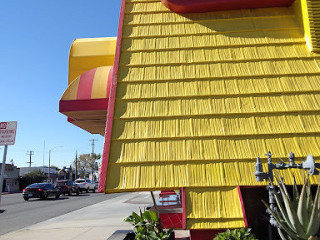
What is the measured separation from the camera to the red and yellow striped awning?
607 centimetres

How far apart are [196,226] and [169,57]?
3526 millimetres

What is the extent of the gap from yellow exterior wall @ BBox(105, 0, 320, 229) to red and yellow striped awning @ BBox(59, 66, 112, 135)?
0.61m

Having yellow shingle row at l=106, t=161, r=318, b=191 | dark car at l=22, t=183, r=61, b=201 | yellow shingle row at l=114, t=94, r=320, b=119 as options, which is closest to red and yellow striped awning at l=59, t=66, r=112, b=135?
yellow shingle row at l=114, t=94, r=320, b=119

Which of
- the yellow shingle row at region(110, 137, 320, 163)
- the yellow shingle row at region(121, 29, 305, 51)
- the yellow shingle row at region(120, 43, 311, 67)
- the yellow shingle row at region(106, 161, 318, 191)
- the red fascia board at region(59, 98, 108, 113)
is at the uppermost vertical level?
the yellow shingle row at region(121, 29, 305, 51)

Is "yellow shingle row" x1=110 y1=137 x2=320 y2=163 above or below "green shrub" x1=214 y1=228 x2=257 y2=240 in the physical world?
above

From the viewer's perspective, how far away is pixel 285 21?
643cm

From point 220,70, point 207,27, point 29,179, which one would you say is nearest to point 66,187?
point 207,27

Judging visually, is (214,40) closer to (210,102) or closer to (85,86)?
(210,102)

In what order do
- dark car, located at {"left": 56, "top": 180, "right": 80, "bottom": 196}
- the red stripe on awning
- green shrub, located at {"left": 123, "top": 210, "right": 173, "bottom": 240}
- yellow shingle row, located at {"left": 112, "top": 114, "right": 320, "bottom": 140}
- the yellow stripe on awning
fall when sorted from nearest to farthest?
green shrub, located at {"left": 123, "top": 210, "right": 173, "bottom": 240} → yellow shingle row, located at {"left": 112, "top": 114, "right": 320, "bottom": 140} → the red stripe on awning → the yellow stripe on awning → dark car, located at {"left": 56, "top": 180, "right": 80, "bottom": 196}

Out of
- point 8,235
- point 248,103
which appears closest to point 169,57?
point 248,103

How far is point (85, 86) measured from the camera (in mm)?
6277

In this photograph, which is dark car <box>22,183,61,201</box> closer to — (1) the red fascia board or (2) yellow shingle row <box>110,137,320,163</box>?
(1) the red fascia board

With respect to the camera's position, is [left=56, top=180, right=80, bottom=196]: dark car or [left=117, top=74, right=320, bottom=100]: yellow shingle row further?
[left=56, top=180, right=80, bottom=196]: dark car

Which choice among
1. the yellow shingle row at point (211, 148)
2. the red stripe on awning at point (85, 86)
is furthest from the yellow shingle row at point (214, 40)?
the yellow shingle row at point (211, 148)
